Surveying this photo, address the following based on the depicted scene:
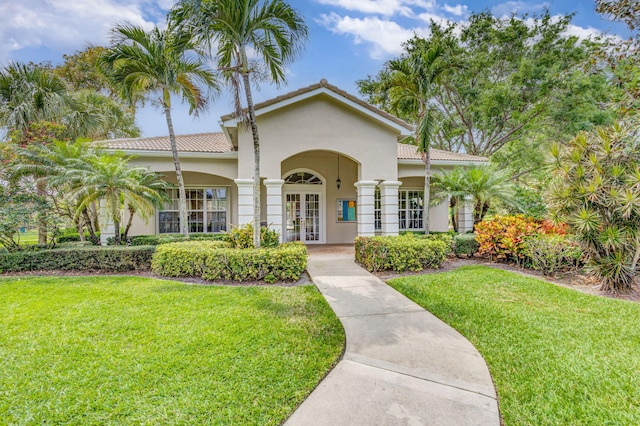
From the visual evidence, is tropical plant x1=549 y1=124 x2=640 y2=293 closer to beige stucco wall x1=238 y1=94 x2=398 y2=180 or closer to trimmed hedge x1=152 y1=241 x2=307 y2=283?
beige stucco wall x1=238 y1=94 x2=398 y2=180

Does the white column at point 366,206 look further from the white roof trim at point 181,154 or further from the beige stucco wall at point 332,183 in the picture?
the white roof trim at point 181,154

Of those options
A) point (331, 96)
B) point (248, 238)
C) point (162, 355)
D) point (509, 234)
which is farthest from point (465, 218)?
point (162, 355)

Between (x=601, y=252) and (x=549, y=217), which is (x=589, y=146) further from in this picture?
(x=601, y=252)

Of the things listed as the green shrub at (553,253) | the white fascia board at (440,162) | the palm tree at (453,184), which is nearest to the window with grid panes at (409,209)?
the white fascia board at (440,162)

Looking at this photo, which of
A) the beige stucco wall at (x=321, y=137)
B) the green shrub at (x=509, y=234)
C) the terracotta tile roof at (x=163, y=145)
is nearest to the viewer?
the green shrub at (x=509, y=234)

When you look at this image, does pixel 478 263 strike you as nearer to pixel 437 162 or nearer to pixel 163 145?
pixel 437 162

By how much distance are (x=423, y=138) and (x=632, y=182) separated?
19.3 ft

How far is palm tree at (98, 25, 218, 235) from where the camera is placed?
950 centimetres

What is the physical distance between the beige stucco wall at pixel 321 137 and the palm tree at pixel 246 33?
2048mm

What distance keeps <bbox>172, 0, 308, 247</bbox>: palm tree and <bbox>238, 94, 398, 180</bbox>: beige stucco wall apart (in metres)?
2.05

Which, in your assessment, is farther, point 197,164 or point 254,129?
point 197,164

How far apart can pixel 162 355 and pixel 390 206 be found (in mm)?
9618

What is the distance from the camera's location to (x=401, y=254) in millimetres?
8383

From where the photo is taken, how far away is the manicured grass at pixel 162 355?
2.80m
